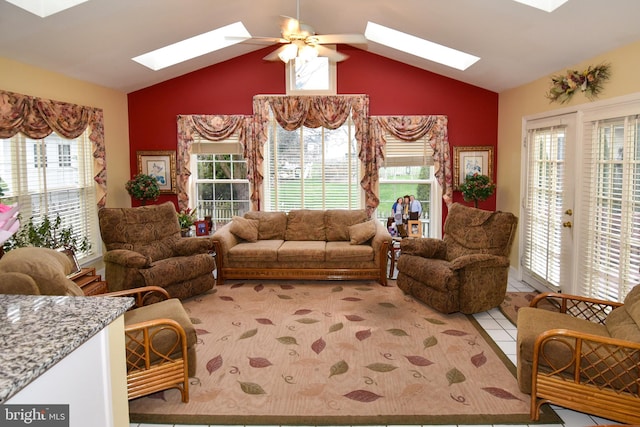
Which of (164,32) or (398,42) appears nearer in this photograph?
(164,32)

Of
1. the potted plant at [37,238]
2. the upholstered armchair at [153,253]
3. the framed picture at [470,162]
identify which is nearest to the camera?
the potted plant at [37,238]

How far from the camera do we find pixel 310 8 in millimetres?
5473

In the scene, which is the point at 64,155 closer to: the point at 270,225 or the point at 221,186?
the point at 221,186

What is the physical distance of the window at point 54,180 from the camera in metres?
4.82

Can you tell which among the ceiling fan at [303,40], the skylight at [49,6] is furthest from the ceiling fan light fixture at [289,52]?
the skylight at [49,6]

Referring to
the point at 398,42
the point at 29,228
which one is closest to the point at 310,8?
the point at 398,42

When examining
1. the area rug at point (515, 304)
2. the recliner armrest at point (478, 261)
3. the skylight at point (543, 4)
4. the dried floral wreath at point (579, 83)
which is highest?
the skylight at point (543, 4)

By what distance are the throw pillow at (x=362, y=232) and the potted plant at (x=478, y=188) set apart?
4.78ft

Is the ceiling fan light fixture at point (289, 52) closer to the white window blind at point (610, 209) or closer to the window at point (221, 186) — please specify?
the white window blind at point (610, 209)

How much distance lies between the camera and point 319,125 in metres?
6.92

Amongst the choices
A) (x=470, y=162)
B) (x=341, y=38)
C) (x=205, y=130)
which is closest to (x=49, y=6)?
(x=341, y=38)

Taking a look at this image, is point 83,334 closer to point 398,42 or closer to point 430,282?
point 430,282

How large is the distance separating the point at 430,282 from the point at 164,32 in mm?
3840

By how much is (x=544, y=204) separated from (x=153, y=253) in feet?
14.8
